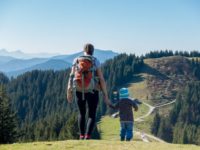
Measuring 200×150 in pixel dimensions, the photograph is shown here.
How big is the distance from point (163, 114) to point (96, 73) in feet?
597

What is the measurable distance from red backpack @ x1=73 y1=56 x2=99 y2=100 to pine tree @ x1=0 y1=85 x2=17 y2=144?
30.5 meters

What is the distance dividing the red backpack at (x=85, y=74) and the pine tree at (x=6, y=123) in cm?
3048

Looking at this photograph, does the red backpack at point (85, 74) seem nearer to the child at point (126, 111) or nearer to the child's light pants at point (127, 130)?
the child at point (126, 111)

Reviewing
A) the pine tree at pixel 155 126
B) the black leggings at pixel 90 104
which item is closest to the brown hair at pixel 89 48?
the black leggings at pixel 90 104

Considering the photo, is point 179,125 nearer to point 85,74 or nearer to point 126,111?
point 126,111

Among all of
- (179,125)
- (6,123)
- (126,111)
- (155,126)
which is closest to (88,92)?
(126,111)

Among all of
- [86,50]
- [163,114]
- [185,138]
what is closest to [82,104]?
[86,50]

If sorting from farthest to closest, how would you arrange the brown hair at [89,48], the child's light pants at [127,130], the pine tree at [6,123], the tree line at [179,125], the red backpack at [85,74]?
the tree line at [179,125]
the pine tree at [6,123]
the child's light pants at [127,130]
the brown hair at [89,48]
the red backpack at [85,74]

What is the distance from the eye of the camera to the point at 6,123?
49.0m

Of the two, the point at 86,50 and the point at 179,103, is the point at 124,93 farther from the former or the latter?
the point at 179,103

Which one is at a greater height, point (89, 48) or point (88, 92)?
point (89, 48)

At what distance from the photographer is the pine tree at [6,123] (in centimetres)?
4585

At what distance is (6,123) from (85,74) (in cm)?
3668

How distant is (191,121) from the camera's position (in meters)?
193
